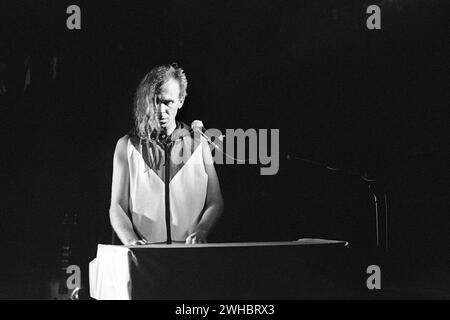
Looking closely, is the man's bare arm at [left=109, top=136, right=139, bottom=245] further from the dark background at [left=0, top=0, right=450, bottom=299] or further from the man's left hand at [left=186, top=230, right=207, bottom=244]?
the man's left hand at [left=186, top=230, right=207, bottom=244]

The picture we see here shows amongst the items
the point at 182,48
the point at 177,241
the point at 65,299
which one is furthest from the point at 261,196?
the point at 65,299

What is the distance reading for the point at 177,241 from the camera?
2418mm

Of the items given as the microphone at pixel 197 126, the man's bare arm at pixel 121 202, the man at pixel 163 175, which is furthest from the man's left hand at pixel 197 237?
the microphone at pixel 197 126

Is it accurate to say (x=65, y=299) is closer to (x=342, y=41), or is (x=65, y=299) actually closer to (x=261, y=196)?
(x=261, y=196)

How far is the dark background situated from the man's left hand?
0.24ft

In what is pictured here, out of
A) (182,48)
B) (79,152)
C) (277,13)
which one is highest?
(277,13)

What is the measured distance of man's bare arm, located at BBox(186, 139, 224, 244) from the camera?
2436mm

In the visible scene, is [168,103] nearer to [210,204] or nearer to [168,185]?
[168,185]

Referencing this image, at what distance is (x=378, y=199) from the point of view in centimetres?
254

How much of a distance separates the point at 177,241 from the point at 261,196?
0.43m

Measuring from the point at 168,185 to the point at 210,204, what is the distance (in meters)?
0.21

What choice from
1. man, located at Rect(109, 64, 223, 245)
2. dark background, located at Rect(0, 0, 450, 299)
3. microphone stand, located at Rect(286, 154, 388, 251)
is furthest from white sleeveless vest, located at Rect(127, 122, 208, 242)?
microphone stand, located at Rect(286, 154, 388, 251)

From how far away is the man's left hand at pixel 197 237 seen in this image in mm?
2402

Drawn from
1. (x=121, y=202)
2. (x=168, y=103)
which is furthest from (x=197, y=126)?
(x=121, y=202)
